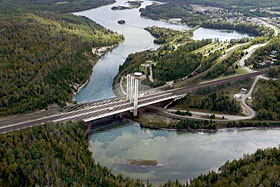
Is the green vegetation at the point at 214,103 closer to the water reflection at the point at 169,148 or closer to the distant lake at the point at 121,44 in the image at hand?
the water reflection at the point at 169,148

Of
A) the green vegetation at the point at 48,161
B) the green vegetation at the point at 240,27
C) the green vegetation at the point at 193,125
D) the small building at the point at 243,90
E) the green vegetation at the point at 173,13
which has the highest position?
the green vegetation at the point at 173,13

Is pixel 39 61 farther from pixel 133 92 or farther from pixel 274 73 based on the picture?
pixel 274 73

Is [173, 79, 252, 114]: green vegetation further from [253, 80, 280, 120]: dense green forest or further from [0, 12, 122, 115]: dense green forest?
[0, 12, 122, 115]: dense green forest

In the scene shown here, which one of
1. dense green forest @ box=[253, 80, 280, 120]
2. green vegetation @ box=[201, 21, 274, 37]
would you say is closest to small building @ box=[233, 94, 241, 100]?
dense green forest @ box=[253, 80, 280, 120]

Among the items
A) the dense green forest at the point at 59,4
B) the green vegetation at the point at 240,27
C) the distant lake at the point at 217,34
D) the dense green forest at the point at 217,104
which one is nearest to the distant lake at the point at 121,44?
the distant lake at the point at 217,34

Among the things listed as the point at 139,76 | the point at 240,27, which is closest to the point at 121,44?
the point at 139,76

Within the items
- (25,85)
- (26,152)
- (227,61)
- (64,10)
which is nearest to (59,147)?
(26,152)

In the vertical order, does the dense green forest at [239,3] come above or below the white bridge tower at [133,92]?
above

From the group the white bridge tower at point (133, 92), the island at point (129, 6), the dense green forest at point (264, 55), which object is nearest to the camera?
the white bridge tower at point (133, 92)
